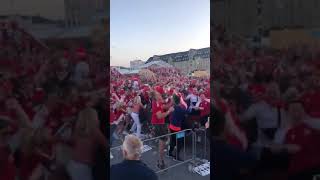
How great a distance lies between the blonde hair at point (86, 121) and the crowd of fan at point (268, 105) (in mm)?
721

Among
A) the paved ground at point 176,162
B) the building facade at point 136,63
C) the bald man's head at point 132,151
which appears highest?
the building facade at point 136,63

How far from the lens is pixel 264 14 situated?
2.30m

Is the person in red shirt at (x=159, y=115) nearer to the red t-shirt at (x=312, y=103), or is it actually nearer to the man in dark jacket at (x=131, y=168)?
the man in dark jacket at (x=131, y=168)

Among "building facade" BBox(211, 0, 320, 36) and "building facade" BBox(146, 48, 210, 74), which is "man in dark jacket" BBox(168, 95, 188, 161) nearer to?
"building facade" BBox(146, 48, 210, 74)

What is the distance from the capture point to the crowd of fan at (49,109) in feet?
7.12

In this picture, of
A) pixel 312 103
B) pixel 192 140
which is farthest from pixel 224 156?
pixel 192 140

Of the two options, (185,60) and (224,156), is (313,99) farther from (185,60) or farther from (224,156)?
(185,60)

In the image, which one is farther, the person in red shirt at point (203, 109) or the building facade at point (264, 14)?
the person in red shirt at point (203, 109)

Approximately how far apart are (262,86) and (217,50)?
0.34 meters

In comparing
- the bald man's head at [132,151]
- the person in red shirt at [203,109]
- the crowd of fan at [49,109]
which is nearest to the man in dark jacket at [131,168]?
the bald man's head at [132,151]

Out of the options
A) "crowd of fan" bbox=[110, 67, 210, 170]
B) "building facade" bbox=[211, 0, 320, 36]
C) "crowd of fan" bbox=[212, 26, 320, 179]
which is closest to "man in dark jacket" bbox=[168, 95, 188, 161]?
"crowd of fan" bbox=[110, 67, 210, 170]

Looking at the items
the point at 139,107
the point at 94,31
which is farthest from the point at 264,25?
the point at 139,107

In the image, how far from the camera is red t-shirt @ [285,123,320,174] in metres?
2.31

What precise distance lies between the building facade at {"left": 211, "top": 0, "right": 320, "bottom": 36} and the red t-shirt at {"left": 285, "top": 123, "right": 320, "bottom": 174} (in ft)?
1.99
